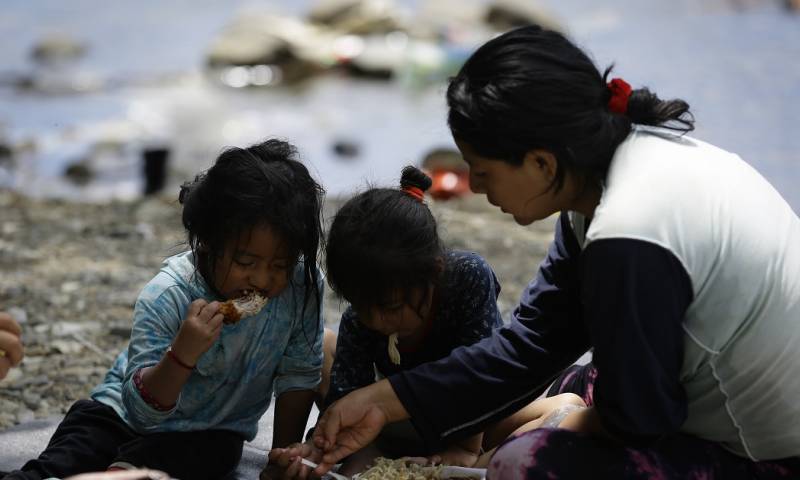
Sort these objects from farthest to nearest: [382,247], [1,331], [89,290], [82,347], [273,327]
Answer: [89,290], [82,347], [273,327], [382,247], [1,331]

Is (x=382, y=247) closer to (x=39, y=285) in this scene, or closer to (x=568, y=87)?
(x=568, y=87)

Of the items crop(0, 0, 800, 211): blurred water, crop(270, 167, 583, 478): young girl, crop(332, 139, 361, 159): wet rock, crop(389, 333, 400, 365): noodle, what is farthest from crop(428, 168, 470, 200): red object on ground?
crop(389, 333, 400, 365): noodle

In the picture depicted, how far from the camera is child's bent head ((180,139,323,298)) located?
237 centimetres

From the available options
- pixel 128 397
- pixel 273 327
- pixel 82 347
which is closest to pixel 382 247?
pixel 273 327

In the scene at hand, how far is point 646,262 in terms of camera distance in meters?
1.84

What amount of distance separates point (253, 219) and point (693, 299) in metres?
0.96

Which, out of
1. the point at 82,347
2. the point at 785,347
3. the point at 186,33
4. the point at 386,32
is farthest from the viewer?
the point at 186,33

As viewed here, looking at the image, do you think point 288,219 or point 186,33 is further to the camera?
point 186,33

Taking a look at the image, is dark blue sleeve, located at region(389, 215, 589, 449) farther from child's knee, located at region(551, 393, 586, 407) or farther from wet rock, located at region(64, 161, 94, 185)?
wet rock, located at region(64, 161, 94, 185)

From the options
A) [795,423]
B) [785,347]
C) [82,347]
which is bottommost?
[82,347]

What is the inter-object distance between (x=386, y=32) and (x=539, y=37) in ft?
28.7

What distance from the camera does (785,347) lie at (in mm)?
1958

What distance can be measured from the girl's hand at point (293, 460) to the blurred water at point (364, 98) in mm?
3550

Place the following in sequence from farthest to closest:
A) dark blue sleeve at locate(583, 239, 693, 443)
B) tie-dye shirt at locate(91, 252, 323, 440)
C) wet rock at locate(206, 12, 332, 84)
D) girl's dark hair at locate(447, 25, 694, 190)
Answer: wet rock at locate(206, 12, 332, 84), tie-dye shirt at locate(91, 252, 323, 440), girl's dark hair at locate(447, 25, 694, 190), dark blue sleeve at locate(583, 239, 693, 443)
